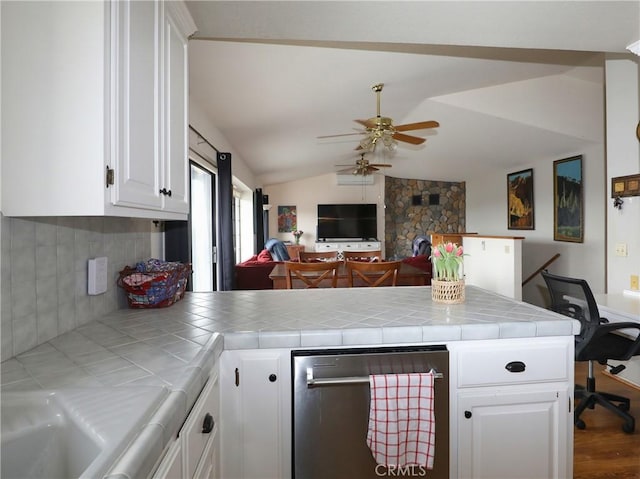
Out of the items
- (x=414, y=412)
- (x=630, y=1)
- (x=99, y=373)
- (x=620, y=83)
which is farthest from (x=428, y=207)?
(x=99, y=373)

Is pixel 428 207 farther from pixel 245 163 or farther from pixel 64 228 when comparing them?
pixel 64 228

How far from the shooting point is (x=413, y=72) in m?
3.33

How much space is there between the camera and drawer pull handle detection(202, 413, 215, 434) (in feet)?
3.30

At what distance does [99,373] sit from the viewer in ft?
3.07

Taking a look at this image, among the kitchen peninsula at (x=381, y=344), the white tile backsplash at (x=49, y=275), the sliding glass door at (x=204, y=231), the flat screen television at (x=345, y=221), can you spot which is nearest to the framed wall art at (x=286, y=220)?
the flat screen television at (x=345, y=221)

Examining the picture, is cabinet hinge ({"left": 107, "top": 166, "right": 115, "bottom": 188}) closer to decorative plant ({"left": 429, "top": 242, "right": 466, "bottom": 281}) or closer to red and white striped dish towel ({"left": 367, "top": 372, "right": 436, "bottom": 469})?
red and white striped dish towel ({"left": 367, "top": 372, "right": 436, "bottom": 469})

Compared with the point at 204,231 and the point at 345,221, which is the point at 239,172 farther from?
the point at 345,221

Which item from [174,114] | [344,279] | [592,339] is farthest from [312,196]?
[174,114]

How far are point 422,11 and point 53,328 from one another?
1.89 meters

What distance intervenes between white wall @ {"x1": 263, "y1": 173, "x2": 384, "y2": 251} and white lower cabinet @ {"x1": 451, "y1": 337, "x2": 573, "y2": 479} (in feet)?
24.9

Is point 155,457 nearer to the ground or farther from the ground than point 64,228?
nearer to the ground

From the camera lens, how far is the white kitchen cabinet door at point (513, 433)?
52.4 inches

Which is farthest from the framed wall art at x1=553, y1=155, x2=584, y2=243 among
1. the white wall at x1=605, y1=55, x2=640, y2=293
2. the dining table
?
the dining table

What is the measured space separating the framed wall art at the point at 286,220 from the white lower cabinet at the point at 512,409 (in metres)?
7.73
